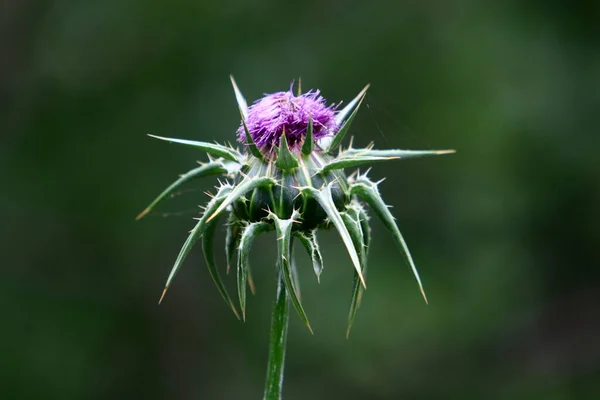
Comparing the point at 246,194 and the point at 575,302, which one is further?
the point at 575,302

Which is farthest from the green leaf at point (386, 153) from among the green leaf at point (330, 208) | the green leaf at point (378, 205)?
the green leaf at point (330, 208)

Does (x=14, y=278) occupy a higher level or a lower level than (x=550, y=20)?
lower

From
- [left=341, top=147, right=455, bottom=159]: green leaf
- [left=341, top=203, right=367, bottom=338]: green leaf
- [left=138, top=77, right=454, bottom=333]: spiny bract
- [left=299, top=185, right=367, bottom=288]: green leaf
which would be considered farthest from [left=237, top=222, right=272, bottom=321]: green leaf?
[left=341, top=147, right=455, bottom=159]: green leaf

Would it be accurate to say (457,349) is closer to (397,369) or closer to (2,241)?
(397,369)

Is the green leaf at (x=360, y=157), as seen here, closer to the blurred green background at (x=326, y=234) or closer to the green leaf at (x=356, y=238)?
the green leaf at (x=356, y=238)

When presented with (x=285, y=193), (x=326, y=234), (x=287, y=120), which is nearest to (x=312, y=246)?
(x=285, y=193)

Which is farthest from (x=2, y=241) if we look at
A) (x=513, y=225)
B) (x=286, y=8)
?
(x=513, y=225)
